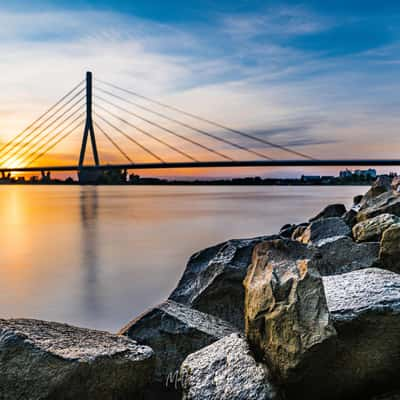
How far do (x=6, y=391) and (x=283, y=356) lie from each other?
0.84 meters

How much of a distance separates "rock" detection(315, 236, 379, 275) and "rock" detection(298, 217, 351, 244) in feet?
2.50

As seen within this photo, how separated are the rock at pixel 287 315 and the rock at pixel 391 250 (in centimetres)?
82

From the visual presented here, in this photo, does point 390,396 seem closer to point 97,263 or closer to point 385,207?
point 385,207

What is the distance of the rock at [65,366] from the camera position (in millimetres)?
1343

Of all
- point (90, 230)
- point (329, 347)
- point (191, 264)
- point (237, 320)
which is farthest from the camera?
point (90, 230)

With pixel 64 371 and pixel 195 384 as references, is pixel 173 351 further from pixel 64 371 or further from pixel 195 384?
pixel 64 371

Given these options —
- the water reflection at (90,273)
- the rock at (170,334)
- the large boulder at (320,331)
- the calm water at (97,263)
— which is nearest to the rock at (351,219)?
the calm water at (97,263)

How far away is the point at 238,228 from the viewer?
8789 mm

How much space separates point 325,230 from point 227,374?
2.11m

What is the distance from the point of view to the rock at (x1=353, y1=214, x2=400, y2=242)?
2.56m

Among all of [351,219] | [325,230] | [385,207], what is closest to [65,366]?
[325,230]

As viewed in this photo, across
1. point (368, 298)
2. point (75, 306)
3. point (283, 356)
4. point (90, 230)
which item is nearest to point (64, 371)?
point (283, 356)

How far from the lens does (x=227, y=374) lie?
135 cm

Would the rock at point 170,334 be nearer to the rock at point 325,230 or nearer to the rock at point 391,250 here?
the rock at point 391,250
